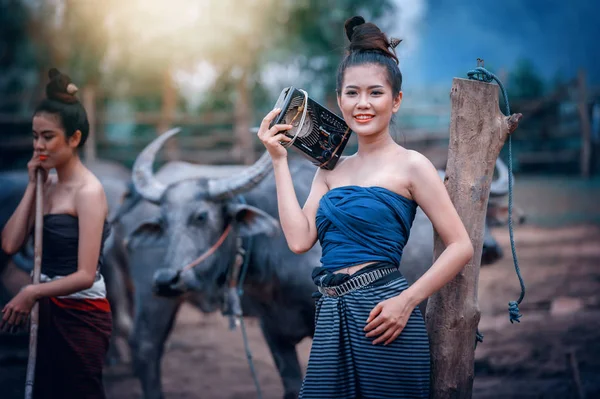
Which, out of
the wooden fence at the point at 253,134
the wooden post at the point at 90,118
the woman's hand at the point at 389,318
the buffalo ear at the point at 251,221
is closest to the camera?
the woman's hand at the point at 389,318

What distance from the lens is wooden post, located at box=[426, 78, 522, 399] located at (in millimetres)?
2316

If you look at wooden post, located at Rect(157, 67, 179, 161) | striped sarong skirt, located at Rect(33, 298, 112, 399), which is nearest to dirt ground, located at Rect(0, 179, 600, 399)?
striped sarong skirt, located at Rect(33, 298, 112, 399)

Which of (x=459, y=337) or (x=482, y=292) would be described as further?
(x=482, y=292)

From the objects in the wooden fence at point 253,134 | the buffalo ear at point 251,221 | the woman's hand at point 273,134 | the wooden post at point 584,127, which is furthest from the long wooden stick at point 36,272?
the wooden post at point 584,127

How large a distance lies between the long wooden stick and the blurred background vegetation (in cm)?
956

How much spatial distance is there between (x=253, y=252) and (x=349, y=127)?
1.83 meters

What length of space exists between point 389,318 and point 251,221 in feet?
6.43

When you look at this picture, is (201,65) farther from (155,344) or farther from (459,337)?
(459,337)

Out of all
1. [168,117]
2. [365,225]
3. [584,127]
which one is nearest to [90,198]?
[365,225]

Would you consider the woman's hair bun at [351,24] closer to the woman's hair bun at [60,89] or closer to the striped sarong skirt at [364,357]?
the striped sarong skirt at [364,357]

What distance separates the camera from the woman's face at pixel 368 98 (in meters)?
2.20

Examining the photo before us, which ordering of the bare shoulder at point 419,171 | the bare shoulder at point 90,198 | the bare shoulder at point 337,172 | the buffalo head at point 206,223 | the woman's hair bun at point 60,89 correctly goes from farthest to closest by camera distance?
1. the buffalo head at point 206,223
2. the woman's hair bun at point 60,89
3. the bare shoulder at point 90,198
4. the bare shoulder at point 337,172
5. the bare shoulder at point 419,171

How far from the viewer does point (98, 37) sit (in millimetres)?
13297

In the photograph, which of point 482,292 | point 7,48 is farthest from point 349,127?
point 7,48
